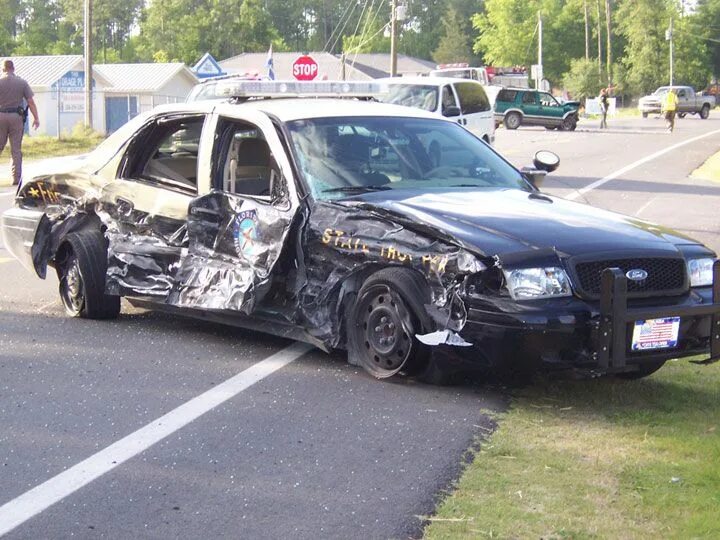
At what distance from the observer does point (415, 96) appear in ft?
65.0

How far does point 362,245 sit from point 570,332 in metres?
1.33

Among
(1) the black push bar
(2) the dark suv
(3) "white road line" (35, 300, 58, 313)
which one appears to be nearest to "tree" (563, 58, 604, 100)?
(2) the dark suv

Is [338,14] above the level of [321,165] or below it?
above

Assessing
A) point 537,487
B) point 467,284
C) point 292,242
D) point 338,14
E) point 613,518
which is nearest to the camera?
point 613,518

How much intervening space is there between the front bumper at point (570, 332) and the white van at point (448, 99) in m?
12.9

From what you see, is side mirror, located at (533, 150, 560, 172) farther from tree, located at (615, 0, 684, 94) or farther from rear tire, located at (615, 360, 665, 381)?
tree, located at (615, 0, 684, 94)

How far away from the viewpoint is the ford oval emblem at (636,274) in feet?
20.2

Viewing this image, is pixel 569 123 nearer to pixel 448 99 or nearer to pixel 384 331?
pixel 448 99

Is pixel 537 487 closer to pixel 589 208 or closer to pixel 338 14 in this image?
pixel 589 208

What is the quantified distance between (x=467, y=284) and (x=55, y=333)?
328cm

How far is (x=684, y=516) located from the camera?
15.0 ft

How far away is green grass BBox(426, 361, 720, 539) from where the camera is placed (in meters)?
4.49

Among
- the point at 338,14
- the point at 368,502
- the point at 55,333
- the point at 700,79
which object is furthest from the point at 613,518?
the point at 338,14

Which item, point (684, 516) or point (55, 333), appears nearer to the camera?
point (684, 516)
